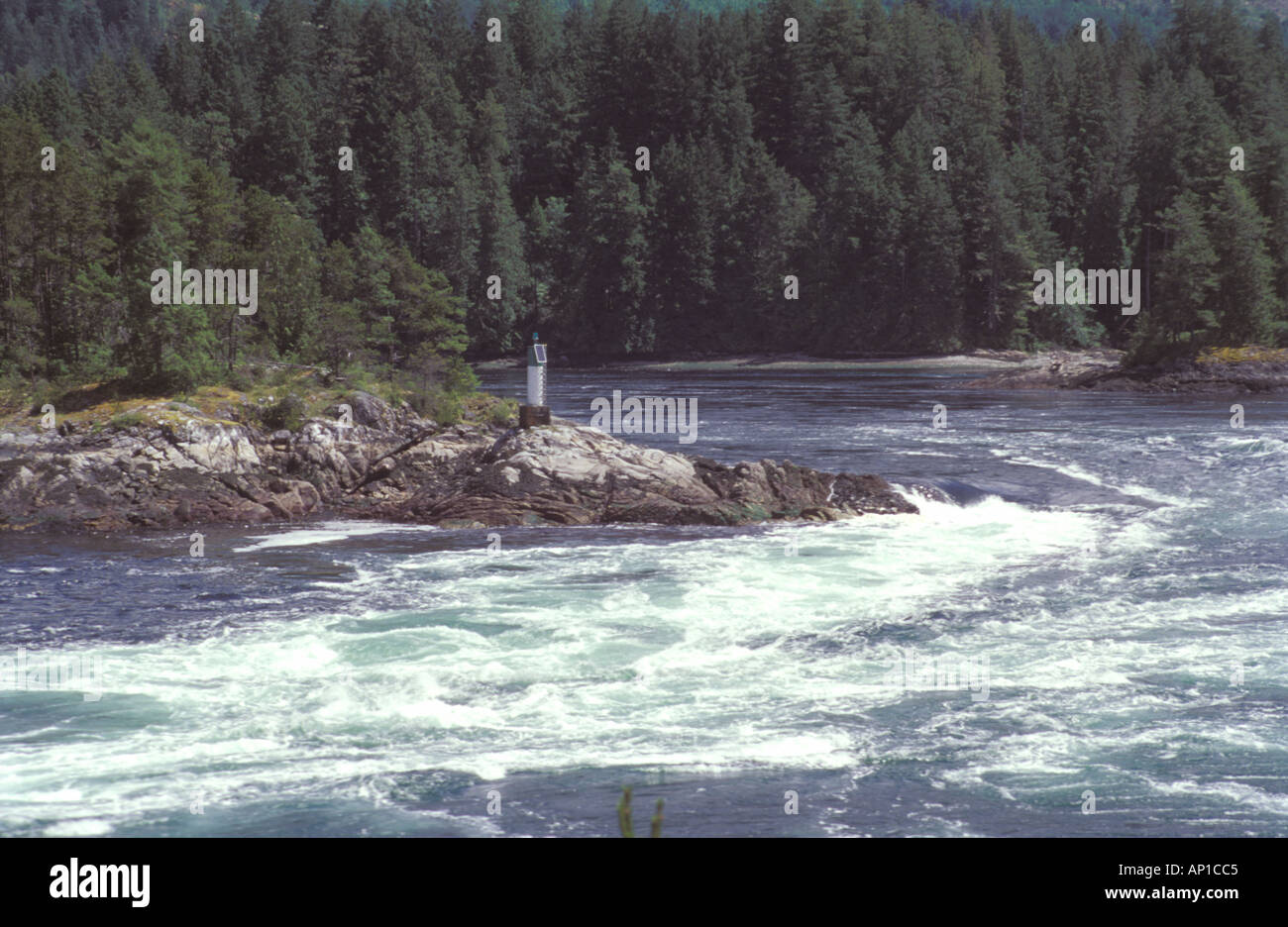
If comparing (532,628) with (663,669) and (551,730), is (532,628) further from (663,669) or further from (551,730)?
(551,730)

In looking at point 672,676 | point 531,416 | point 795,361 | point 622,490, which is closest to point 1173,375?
point 795,361

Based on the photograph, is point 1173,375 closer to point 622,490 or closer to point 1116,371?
point 1116,371

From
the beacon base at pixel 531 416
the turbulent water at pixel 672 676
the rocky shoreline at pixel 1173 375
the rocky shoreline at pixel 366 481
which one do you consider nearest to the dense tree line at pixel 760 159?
the rocky shoreline at pixel 1173 375

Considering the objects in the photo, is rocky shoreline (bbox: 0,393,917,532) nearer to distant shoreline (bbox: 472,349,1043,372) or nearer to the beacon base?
the beacon base

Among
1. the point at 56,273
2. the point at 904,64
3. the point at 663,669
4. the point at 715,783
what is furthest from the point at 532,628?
the point at 904,64

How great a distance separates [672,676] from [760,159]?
315 ft

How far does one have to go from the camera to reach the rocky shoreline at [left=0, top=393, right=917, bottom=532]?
1065 inches

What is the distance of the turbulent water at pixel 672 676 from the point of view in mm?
12055

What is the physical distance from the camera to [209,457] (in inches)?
1120

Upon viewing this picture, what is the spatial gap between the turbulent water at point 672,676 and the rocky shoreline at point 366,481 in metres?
1.17

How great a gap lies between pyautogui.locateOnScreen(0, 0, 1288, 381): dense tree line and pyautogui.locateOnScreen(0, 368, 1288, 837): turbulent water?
1885 inches

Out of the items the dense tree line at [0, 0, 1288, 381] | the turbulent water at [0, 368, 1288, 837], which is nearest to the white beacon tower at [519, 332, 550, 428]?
the turbulent water at [0, 368, 1288, 837]
